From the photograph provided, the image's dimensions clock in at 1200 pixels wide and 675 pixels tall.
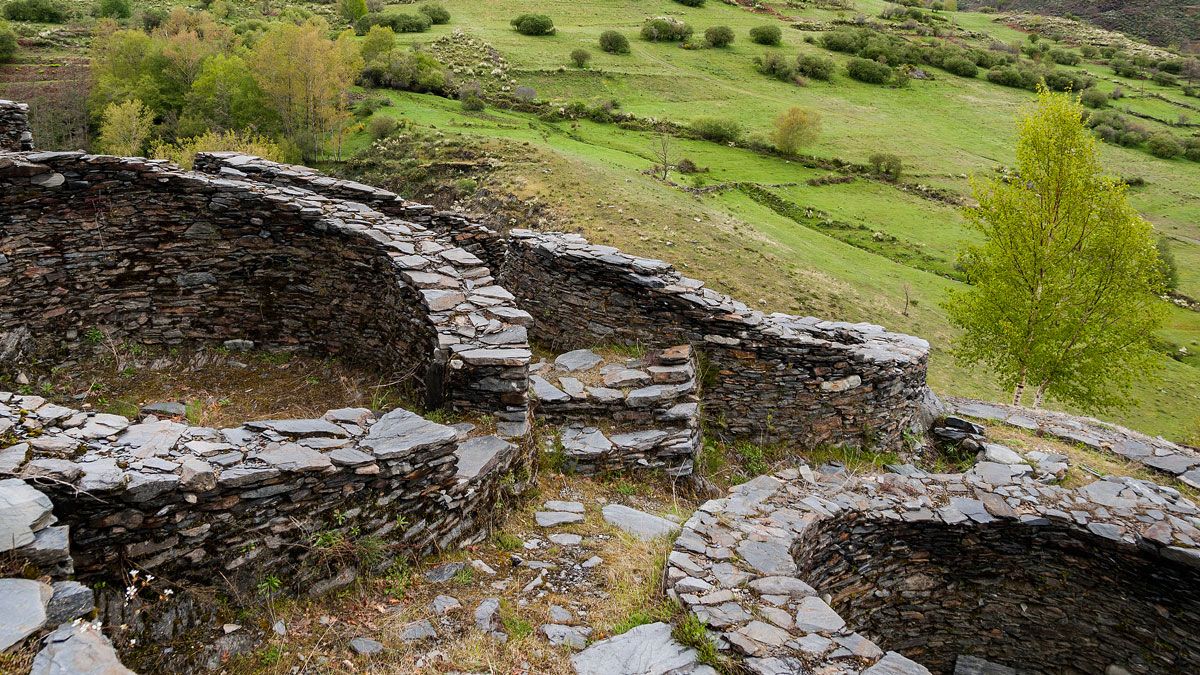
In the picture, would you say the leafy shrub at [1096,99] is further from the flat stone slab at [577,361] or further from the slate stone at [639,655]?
the slate stone at [639,655]

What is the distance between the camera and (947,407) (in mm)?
16453

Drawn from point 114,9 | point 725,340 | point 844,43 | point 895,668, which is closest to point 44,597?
point 895,668

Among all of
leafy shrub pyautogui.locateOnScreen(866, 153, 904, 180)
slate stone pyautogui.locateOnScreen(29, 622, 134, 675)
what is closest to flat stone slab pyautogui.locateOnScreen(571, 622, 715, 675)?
slate stone pyautogui.locateOnScreen(29, 622, 134, 675)

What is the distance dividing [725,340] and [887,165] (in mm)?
55717

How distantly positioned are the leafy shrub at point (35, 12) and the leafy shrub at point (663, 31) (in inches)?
3054

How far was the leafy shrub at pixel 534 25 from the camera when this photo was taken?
89.3 metres

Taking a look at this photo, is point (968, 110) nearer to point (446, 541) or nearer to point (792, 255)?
point (792, 255)

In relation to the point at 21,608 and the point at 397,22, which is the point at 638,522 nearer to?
the point at 21,608

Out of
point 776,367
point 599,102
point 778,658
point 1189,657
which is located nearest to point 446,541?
point 778,658

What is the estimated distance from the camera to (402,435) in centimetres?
659

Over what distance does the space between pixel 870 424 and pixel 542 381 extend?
639 centimetres

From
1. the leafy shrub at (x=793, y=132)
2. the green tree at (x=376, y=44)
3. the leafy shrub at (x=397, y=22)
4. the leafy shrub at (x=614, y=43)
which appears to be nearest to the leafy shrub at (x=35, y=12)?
the leafy shrub at (x=397, y=22)

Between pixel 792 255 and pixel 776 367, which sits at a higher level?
pixel 776 367

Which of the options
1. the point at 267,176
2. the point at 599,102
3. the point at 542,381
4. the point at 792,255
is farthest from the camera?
the point at 599,102
